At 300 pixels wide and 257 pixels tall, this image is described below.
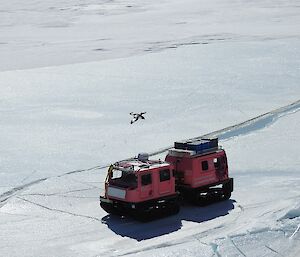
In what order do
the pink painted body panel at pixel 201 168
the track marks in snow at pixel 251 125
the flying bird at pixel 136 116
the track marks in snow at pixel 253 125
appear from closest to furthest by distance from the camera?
the pink painted body panel at pixel 201 168, the track marks in snow at pixel 251 125, the track marks in snow at pixel 253 125, the flying bird at pixel 136 116

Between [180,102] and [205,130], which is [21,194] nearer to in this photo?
[205,130]

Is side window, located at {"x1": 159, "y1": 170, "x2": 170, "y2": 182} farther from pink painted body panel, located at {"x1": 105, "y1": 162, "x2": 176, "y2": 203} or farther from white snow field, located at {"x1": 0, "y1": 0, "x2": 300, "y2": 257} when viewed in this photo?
white snow field, located at {"x1": 0, "y1": 0, "x2": 300, "y2": 257}

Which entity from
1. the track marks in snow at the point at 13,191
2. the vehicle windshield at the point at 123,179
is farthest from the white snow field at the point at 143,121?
the vehicle windshield at the point at 123,179

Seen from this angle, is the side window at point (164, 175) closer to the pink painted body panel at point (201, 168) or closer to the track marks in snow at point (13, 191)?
the pink painted body panel at point (201, 168)

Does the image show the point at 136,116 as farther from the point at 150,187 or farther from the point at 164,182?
the point at 150,187

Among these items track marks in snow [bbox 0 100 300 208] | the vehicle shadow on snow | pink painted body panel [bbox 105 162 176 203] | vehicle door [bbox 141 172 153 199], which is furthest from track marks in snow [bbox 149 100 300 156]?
vehicle door [bbox 141 172 153 199]

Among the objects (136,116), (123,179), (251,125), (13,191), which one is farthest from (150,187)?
(136,116)

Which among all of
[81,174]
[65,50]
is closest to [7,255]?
[81,174]
